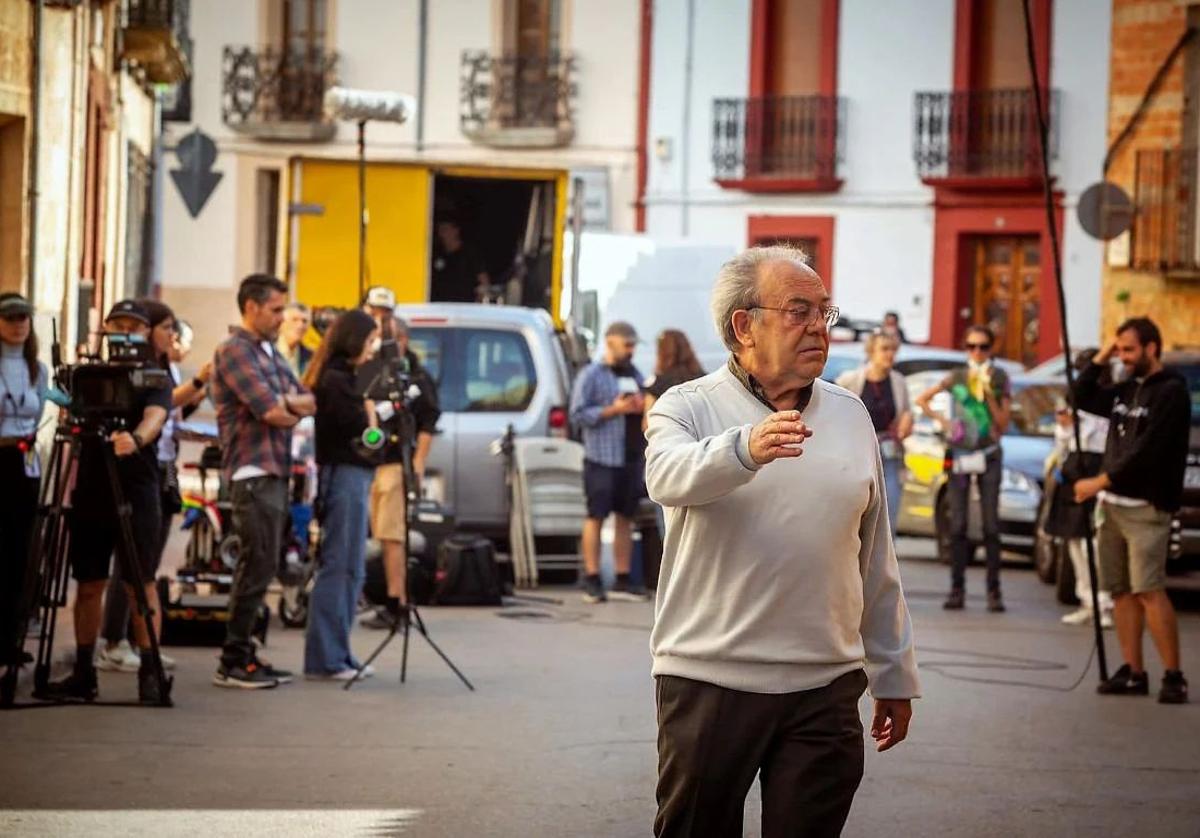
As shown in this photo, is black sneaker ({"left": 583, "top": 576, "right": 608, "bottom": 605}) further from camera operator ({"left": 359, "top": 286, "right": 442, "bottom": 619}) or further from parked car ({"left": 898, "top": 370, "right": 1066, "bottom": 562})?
parked car ({"left": 898, "top": 370, "right": 1066, "bottom": 562})

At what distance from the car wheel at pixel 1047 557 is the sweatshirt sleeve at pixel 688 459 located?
495 inches

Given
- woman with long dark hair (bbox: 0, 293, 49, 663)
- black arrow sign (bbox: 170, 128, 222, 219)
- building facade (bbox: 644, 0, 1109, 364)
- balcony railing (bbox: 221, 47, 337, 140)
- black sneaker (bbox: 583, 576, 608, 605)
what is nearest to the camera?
woman with long dark hair (bbox: 0, 293, 49, 663)

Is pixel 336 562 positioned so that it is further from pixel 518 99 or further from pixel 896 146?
pixel 518 99

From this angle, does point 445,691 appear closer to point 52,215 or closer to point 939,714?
point 939,714

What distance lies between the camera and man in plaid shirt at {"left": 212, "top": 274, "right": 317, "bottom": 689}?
433 inches

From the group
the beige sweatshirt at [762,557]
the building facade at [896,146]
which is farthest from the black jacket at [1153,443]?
the building facade at [896,146]

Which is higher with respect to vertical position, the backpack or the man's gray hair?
the man's gray hair

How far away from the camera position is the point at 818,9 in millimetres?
35844

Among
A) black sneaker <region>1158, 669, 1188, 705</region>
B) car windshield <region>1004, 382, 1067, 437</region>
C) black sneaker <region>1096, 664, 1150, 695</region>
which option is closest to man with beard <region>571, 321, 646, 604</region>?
car windshield <region>1004, 382, 1067, 437</region>

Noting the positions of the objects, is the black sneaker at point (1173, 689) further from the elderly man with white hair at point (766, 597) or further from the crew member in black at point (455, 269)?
the crew member in black at point (455, 269)

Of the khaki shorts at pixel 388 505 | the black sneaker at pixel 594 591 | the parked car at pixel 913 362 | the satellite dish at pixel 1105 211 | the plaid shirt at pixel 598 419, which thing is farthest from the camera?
the parked car at pixel 913 362

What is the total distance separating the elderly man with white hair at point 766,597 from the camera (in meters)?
5.29

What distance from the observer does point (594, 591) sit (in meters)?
16.0

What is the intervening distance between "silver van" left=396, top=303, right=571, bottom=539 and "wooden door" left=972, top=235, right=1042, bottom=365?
18.9m
